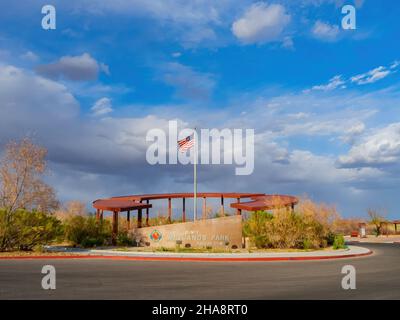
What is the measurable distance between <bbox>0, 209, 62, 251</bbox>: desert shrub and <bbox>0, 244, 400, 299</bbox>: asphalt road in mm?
9889

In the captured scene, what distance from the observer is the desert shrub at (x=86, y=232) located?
34312 mm

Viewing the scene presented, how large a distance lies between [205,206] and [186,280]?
26.5 m

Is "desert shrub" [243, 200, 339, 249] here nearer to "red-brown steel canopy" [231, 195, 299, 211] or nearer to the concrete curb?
"red-brown steel canopy" [231, 195, 299, 211]

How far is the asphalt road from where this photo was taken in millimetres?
11469

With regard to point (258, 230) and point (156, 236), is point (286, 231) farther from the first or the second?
point (156, 236)

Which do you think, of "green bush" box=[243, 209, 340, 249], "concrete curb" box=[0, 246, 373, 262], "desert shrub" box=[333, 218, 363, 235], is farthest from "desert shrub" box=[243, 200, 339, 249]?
"desert shrub" box=[333, 218, 363, 235]

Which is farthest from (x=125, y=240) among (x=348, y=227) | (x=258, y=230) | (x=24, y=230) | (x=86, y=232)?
(x=348, y=227)

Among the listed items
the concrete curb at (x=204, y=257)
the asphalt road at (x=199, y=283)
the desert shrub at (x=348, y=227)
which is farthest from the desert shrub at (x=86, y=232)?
the desert shrub at (x=348, y=227)

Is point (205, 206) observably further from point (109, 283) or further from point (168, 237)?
point (109, 283)

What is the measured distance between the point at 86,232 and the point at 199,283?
23041mm

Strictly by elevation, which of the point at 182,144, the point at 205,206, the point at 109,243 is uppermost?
the point at 182,144
